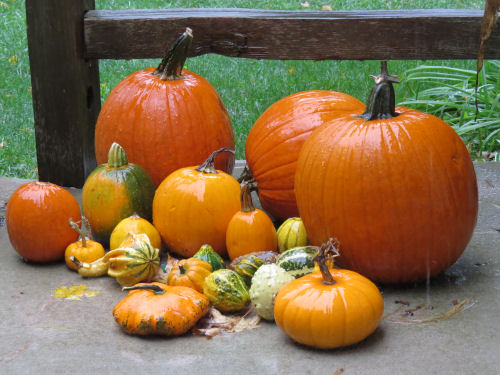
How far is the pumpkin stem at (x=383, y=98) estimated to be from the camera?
9.44 ft

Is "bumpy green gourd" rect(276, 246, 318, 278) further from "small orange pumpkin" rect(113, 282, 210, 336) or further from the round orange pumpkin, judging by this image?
the round orange pumpkin

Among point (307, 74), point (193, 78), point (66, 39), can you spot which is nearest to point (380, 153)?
point (193, 78)

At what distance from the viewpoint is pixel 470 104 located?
18.6ft

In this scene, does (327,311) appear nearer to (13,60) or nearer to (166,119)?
(166,119)

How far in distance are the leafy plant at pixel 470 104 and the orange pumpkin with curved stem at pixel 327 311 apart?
3.02 meters

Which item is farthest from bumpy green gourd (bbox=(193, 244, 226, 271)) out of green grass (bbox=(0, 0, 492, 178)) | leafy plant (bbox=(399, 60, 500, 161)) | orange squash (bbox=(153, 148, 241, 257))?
leafy plant (bbox=(399, 60, 500, 161))

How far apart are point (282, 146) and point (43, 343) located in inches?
61.6

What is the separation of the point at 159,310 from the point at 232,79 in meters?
4.61

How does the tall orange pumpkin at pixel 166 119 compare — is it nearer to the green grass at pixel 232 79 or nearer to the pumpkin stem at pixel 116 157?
the pumpkin stem at pixel 116 157

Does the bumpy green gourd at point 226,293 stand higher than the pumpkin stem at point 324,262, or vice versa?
the pumpkin stem at point 324,262

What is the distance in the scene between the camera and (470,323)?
102 inches

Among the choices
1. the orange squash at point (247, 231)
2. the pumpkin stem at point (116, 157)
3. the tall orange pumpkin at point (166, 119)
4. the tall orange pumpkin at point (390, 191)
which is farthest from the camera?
the tall orange pumpkin at point (166, 119)

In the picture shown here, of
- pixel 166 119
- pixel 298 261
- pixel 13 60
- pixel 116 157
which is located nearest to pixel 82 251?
pixel 116 157

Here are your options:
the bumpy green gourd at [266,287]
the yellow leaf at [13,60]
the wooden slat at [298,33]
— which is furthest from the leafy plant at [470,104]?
the yellow leaf at [13,60]
